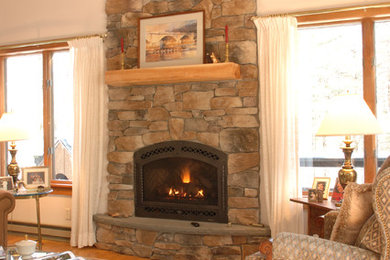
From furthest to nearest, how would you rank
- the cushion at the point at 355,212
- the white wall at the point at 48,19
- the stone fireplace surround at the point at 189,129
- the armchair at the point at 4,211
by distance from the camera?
the white wall at the point at 48,19 → the stone fireplace surround at the point at 189,129 → the armchair at the point at 4,211 → the cushion at the point at 355,212

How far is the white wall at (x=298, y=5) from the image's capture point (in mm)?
3915

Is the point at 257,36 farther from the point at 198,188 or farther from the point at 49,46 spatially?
the point at 49,46

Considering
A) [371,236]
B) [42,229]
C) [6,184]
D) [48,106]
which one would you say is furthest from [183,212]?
[371,236]

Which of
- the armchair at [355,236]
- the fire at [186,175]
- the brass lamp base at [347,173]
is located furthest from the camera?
the fire at [186,175]

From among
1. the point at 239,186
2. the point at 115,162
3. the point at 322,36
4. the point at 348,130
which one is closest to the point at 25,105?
the point at 115,162

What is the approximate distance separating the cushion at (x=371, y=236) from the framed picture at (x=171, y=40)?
2437 mm

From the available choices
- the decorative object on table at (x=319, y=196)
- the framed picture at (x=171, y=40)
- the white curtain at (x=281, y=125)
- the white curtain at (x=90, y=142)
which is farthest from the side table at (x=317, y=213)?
the white curtain at (x=90, y=142)

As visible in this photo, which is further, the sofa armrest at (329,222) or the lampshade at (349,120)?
the lampshade at (349,120)

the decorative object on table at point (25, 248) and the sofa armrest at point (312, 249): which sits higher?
the sofa armrest at point (312, 249)

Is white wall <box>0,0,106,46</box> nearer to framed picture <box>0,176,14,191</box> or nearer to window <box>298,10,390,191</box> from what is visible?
framed picture <box>0,176,14,191</box>

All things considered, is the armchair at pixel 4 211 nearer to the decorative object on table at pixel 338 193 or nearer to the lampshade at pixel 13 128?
the lampshade at pixel 13 128

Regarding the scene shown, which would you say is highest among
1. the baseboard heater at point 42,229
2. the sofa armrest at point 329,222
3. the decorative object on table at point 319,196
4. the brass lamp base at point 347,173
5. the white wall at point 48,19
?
the white wall at point 48,19

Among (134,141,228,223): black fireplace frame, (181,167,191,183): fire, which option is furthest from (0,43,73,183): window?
(181,167,191,183): fire

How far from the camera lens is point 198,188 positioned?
444 centimetres
